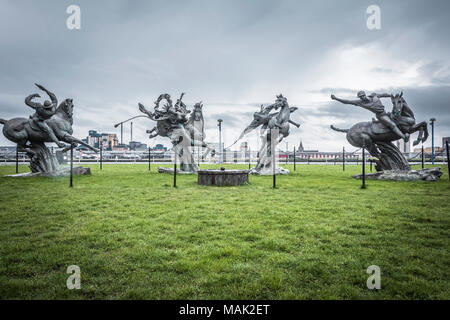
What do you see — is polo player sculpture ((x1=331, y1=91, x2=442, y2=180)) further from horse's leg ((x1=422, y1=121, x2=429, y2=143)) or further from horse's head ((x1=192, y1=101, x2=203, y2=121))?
horse's head ((x1=192, y1=101, x2=203, y2=121))

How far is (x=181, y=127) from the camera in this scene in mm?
17500

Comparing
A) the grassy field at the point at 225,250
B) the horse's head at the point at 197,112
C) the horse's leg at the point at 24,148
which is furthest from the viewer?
the horse's head at the point at 197,112

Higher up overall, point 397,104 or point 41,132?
point 397,104

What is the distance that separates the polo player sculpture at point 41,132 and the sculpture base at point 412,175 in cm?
1611

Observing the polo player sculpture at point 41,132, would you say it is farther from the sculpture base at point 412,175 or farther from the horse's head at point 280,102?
the sculpture base at point 412,175

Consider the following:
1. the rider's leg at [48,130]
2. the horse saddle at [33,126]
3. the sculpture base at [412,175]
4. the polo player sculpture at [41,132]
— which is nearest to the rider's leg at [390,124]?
the sculpture base at [412,175]

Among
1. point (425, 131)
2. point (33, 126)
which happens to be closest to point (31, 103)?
point (33, 126)

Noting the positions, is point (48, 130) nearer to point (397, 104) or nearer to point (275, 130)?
point (275, 130)

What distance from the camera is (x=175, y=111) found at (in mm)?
17125

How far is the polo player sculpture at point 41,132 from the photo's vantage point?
1326 cm

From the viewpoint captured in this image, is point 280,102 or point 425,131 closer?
point 425,131

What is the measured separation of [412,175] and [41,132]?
748 inches

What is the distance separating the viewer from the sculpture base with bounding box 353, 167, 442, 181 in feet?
39.7
